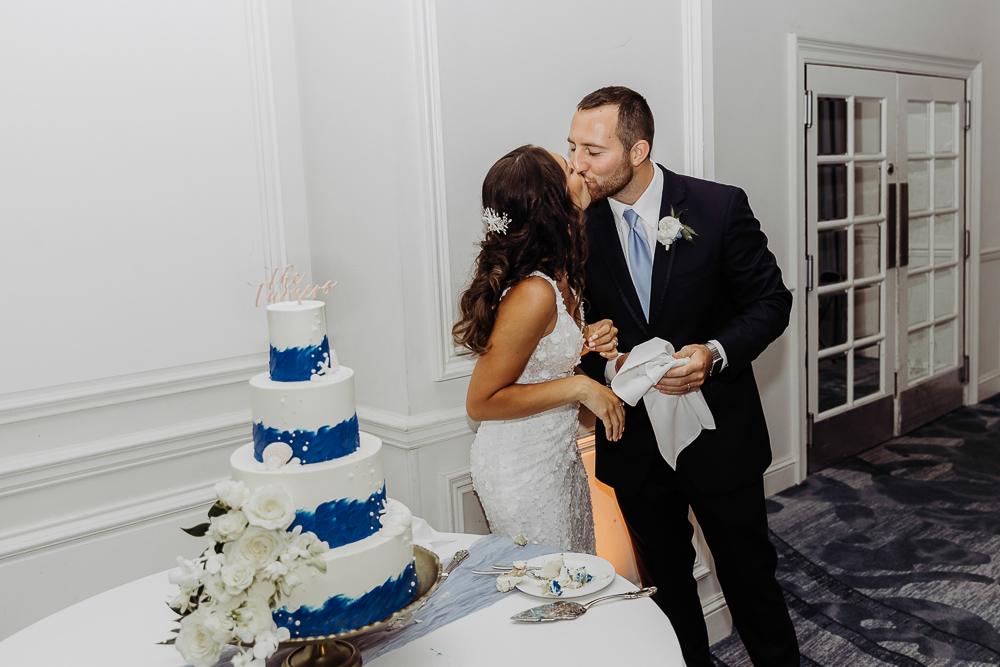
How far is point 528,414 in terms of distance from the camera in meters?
2.23

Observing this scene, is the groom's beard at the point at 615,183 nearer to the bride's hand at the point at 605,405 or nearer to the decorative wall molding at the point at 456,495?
the bride's hand at the point at 605,405

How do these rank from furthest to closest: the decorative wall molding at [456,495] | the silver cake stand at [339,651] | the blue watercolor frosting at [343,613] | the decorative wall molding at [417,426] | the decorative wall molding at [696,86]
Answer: the decorative wall molding at [696,86] → the decorative wall molding at [456,495] → the decorative wall molding at [417,426] → the silver cake stand at [339,651] → the blue watercolor frosting at [343,613]

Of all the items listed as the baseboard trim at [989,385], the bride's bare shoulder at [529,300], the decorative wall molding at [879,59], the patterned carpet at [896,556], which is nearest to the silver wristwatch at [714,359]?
the bride's bare shoulder at [529,300]

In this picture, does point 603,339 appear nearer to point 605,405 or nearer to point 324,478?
point 605,405

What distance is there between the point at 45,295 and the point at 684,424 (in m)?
1.82

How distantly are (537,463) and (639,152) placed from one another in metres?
0.97

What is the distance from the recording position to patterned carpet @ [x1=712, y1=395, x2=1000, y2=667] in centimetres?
298

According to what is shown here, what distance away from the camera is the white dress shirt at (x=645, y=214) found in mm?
2424

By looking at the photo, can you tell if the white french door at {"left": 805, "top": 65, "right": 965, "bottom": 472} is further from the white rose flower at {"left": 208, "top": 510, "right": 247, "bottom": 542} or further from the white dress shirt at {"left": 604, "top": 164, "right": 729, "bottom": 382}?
the white rose flower at {"left": 208, "top": 510, "right": 247, "bottom": 542}

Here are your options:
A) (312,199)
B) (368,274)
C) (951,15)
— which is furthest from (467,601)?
(951,15)

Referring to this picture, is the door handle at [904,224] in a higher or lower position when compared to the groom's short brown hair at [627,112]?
lower

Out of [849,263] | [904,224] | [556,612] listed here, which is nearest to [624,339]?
[556,612]

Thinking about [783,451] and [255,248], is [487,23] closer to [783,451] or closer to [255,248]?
[255,248]

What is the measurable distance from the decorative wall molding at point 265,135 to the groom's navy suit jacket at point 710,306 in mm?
1012
